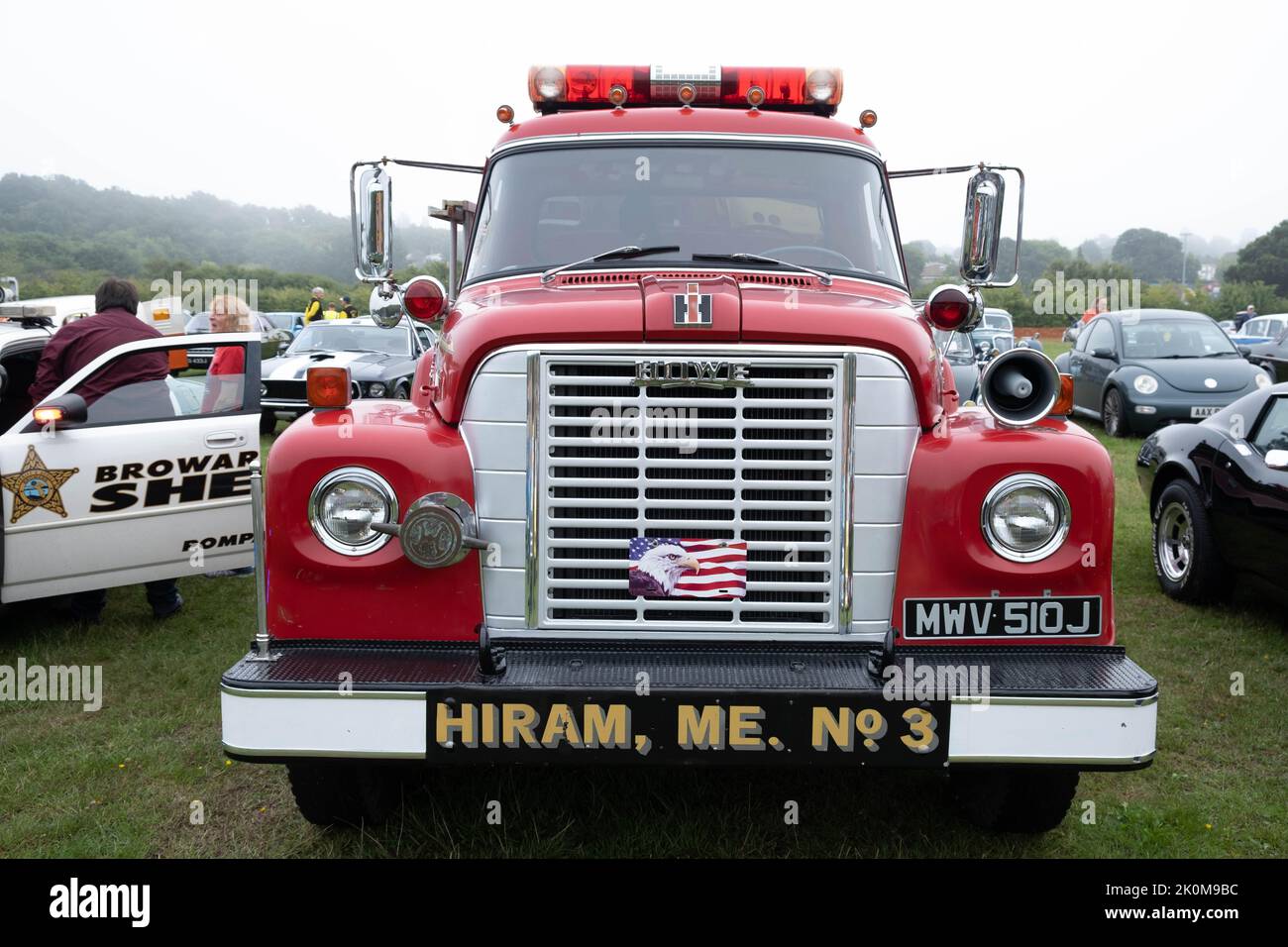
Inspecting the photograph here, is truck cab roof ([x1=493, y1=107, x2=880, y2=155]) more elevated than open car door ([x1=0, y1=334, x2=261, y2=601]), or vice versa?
truck cab roof ([x1=493, y1=107, x2=880, y2=155])

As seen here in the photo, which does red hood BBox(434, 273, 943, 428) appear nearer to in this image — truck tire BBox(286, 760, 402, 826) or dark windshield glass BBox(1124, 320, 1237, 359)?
truck tire BBox(286, 760, 402, 826)

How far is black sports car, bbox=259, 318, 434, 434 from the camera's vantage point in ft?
50.2

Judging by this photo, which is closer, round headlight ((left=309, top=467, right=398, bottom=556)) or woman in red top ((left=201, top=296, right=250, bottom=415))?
round headlight ((left=309, top=467, right=398, bottom=556))

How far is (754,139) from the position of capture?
4797 mm

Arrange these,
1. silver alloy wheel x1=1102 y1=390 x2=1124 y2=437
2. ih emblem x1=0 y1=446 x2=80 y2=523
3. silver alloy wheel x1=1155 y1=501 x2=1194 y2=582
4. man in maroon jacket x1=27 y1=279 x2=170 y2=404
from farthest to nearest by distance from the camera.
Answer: silver alloy wheel x1=1102 y1=390 x2=1124 y2=437, silver alloy wheel x1=1155 y1=501 x2=1194 y2=582, man in maroon jacket x1=27 y1=279 x2=170 y2=404, ih emblem x1=0 y1=446 x2=80 y2=523

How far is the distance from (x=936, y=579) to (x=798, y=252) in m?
1.65

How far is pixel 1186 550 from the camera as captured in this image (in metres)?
7.10

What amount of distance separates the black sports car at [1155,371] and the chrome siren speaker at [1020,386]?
11.0 meters

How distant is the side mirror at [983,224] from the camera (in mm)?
4910

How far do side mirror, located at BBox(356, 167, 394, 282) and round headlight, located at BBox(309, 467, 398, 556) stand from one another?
5.83 ft

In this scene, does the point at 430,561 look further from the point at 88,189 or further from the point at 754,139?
the point at 88,189

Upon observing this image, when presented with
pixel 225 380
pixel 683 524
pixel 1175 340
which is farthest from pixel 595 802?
pixel 1175 340

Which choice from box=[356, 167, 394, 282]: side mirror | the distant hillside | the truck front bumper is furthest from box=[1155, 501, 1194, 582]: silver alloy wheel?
the distant hillside
